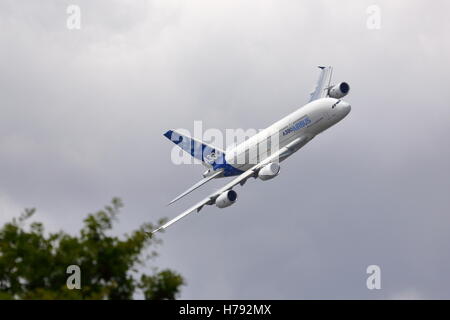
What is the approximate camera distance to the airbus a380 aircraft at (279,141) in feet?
357

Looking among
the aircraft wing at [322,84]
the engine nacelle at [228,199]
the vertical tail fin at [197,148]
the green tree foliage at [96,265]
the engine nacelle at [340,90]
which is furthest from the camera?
the vertical tail fin at [197,148]

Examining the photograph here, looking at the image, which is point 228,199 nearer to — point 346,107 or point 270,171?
point 270,171

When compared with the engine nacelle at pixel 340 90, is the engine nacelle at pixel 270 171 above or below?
below

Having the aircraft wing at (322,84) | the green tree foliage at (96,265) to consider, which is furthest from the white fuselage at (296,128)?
the green tree foliage at (96,265)

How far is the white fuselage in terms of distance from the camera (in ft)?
357

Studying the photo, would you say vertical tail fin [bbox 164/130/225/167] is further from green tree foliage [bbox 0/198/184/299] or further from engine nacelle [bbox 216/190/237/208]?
green tree foliage [bbox 0/198/184/299]

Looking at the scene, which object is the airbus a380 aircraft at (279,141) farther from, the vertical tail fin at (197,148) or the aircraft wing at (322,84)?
the vertical tail fin at (197,148)

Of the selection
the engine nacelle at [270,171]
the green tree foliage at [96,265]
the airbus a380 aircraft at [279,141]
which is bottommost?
the green tree foliage at [96,265]

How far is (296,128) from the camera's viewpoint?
110m

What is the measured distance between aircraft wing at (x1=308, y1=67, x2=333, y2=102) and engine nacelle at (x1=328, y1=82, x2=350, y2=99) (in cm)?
342

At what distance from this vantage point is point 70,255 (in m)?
54.6
